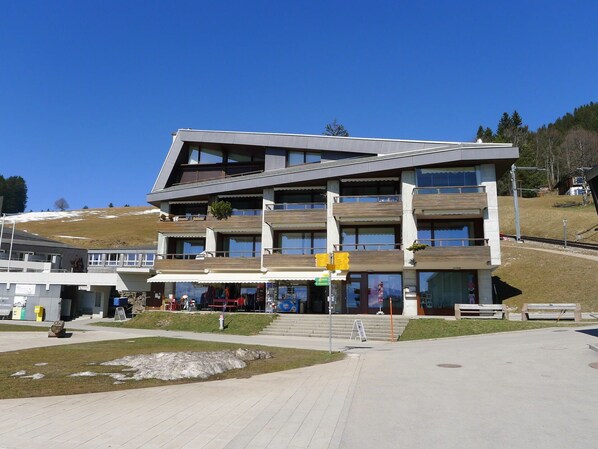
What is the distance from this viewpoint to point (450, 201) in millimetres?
33281

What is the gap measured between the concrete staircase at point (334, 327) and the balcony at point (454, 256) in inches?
234

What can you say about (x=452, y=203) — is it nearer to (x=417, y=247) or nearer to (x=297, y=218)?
(x=417, y=247)

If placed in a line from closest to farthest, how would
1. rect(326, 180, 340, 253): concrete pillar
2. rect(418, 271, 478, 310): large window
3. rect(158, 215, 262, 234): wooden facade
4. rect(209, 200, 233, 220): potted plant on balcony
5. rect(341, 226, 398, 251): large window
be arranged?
rect(418, 271, 478, 310): large window < rect(326, 180, 340, 253): concrete pillar < rect(341, 226, 398, 251): large window < rect(209, 200, 233, 220): potted plant on balcony < rect(158, 215, 262, 234): wooden facade

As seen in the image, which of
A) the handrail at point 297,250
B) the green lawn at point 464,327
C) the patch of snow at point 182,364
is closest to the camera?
the patch of snow at point 182,364

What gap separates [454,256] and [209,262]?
A: 65.3 feet

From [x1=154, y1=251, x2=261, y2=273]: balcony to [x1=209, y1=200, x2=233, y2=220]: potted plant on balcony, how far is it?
3201 mm

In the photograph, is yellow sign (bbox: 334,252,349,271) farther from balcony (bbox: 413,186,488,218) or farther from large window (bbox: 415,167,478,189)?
large window (bbox: 415,167,478,189)

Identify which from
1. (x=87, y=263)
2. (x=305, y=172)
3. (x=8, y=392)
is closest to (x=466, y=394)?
(x=8, y=392)

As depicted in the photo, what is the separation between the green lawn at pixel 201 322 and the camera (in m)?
29.7

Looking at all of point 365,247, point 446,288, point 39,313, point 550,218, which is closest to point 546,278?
point 446,288

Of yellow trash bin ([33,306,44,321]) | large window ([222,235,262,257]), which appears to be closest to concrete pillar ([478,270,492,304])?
large window ([222,235,262,257])

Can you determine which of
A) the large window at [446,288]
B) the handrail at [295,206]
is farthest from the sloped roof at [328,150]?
the large window at [446,288]

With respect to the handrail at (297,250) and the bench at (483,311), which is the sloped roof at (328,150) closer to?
the handrail at (297,250)

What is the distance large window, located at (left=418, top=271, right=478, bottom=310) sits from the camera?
3416 centimetres
